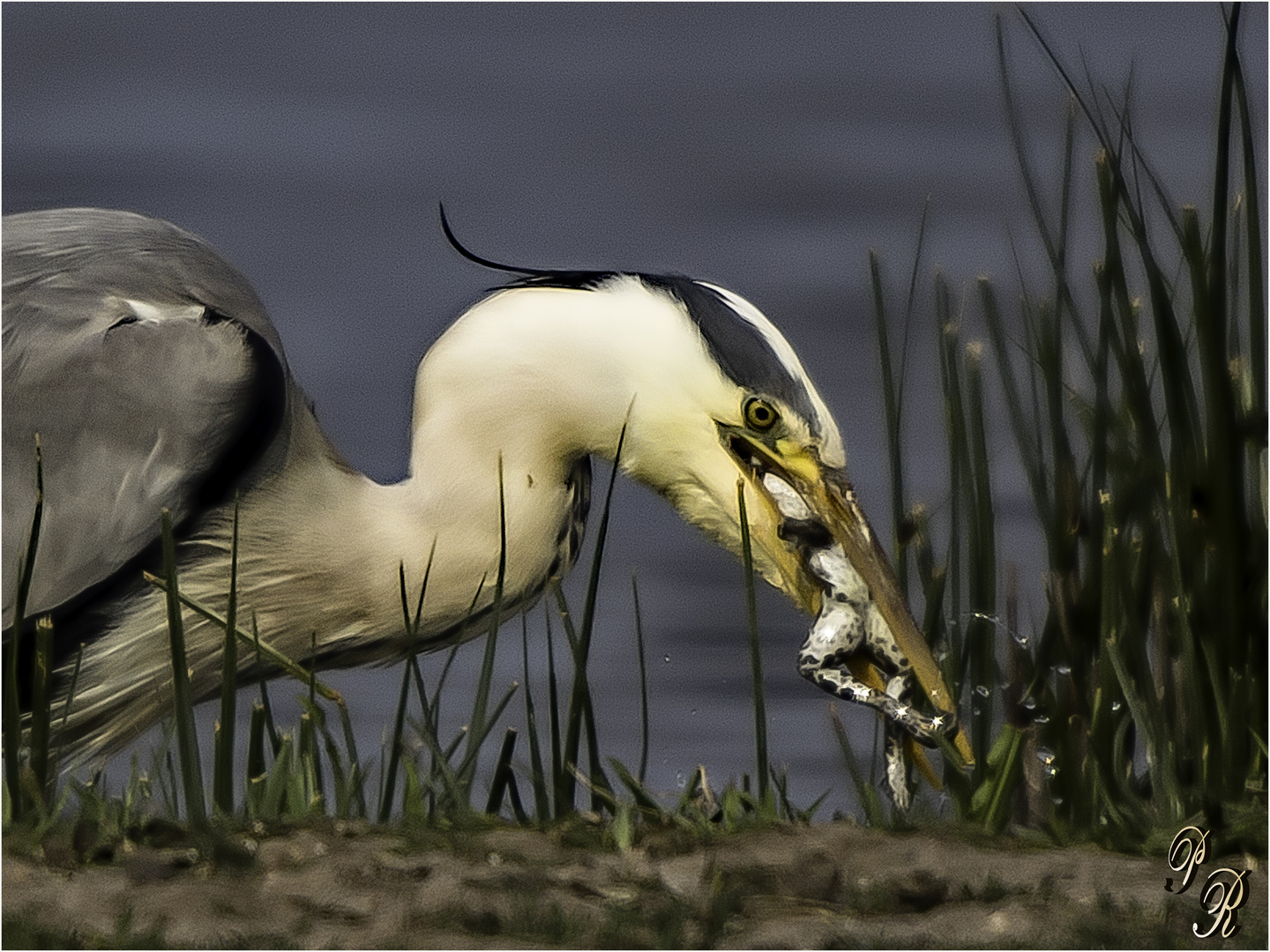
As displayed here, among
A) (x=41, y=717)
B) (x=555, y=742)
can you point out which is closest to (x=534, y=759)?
(x=555, y=742)

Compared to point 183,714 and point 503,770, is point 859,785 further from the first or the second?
point 183,714

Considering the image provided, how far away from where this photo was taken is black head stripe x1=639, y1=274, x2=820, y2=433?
3.67 m

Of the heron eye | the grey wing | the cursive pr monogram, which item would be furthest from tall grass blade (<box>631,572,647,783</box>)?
the grey wing

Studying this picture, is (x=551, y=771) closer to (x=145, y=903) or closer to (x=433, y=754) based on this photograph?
A: (x=433, y=754)

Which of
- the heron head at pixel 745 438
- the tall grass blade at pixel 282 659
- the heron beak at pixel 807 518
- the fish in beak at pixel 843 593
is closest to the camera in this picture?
the tall grass blade at pixel 282 659

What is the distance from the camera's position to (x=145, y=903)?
90.2 inches

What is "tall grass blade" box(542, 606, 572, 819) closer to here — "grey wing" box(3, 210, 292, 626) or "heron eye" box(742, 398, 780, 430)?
"heron eye" box(742, 398, 780, 430)

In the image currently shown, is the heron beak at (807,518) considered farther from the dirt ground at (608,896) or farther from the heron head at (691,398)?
the dirt ground at (608,896)

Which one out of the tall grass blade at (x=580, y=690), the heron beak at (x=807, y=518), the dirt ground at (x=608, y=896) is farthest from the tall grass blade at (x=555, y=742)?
the heron beak at (x=807, y=518)

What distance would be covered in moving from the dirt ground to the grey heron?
1.10 metres

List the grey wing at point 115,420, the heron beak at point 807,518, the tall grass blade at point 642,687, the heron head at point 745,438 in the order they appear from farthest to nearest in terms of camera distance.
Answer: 1. the grey wing at point 115,420
2. the heron head at point 745,438
3. the heron beak at point 807,518
4. the tall grass blade at point 642,687

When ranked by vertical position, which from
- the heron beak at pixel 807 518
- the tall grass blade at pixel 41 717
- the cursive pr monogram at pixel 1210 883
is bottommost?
the cursive pr monogram at pixel 1210 883

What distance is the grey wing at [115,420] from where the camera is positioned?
12.3 feet

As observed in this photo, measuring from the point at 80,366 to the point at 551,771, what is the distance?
149 centimetres
